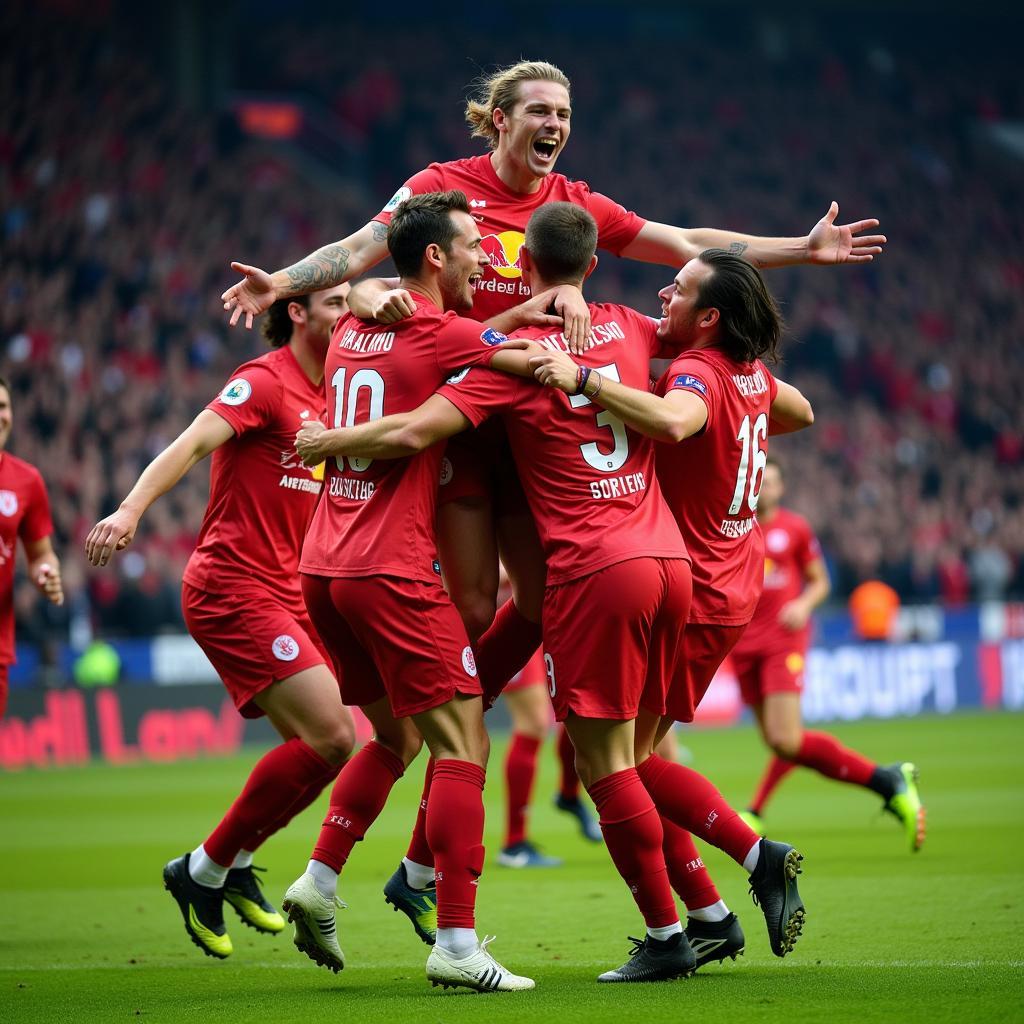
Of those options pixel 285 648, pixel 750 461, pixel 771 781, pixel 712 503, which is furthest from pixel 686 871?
pixel 771 781

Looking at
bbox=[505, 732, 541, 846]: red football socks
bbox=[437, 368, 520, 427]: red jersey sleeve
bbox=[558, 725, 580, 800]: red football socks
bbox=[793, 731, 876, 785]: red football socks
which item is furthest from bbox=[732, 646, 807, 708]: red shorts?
bbox=[437, 368, 520, 427]: red jersey sleeve

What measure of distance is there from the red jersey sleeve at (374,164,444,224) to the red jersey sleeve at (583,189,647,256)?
62cm

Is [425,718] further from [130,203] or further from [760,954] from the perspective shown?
[130,203]

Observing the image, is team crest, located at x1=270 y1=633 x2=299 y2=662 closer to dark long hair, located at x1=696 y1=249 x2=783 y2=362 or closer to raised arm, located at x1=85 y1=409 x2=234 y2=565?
raised arm, located at x1=85 y1=409 x2=234 y2=565

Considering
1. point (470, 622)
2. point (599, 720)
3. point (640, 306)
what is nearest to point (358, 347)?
point (470, 622)

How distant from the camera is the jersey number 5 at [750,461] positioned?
583 centimetres

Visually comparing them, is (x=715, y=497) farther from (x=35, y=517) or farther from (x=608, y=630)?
(x=35, y=517)

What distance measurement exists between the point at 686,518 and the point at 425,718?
120 centimetres

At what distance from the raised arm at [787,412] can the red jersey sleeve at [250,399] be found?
208 cm

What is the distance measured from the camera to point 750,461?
5867mm

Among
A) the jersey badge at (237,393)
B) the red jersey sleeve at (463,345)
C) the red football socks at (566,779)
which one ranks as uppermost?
the red jersey sleeve at (463,345)

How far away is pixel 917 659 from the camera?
21969 mm

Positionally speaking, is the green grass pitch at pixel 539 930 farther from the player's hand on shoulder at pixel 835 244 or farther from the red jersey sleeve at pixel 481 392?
the player's hand on shoulder at pixel 835 244

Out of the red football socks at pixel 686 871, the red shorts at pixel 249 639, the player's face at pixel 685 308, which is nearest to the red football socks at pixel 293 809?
the red shorts at pixel 249 639
